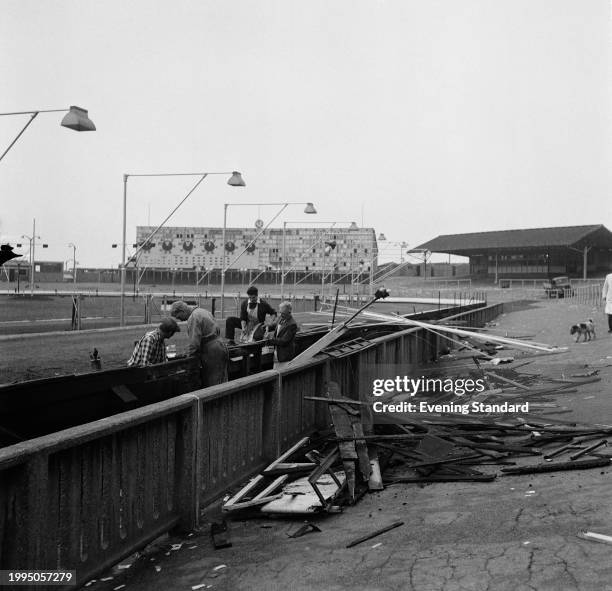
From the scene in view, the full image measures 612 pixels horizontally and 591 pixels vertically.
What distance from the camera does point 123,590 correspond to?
4477 millimetres

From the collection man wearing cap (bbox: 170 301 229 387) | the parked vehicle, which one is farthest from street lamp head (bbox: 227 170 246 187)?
the parked vehicle

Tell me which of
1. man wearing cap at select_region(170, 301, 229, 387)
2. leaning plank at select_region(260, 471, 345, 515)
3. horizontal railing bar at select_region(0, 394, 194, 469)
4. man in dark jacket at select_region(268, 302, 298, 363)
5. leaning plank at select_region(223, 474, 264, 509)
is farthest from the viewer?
man in dark jacket at select_region(268, 302, 298, 363)

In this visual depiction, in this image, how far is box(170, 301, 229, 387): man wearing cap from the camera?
343 inches

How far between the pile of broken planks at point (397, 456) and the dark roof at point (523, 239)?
77141mm

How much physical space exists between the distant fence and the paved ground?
0.35 m

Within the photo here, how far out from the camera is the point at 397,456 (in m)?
7.34

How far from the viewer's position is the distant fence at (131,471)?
12.1 feet

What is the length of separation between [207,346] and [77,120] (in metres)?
10.1

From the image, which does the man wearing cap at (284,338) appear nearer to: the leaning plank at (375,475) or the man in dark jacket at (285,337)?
the man in dark jacket at (285,337)

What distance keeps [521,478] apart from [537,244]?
8357cm

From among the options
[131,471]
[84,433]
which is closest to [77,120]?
[131,471]

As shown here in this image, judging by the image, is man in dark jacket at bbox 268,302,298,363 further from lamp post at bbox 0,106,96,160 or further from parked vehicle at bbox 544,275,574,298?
parked vehicle at bbox 544,275,574,298

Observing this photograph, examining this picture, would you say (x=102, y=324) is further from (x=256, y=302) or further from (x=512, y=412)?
(x=512, y=412)

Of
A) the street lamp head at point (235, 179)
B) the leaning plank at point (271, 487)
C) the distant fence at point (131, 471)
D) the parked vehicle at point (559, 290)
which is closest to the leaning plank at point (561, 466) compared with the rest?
the leaning plank at point (271, 487)
